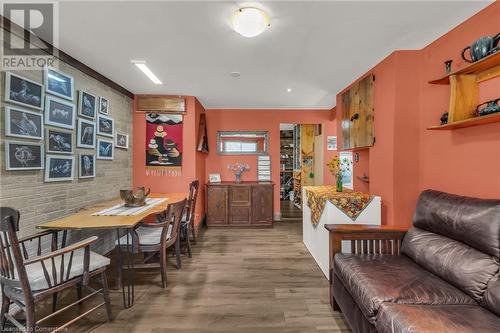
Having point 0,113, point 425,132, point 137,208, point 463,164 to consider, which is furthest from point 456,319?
point 0,113

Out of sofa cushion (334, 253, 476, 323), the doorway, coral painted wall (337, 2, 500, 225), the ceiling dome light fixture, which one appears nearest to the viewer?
sofa cushion (334, 253, 476, 323)

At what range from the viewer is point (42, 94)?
2.26 m

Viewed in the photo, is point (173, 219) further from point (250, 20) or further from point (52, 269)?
point (250, 20)

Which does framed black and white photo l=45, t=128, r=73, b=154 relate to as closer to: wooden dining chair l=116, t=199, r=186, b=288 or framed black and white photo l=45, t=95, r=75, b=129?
framed black and white photo l=45, t=95, r=75, b=129

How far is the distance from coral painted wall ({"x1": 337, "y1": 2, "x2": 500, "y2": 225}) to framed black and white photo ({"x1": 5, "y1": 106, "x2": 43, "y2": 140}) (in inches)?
137

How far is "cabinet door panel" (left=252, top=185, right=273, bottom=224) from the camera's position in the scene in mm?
4613

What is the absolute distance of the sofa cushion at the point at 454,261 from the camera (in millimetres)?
1420

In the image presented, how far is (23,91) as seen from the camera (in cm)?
208

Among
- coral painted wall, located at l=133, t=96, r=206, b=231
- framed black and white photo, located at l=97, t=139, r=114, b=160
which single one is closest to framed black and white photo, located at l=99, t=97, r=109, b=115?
framed black and white photo, located at l=97, t=139, r=114, b=160

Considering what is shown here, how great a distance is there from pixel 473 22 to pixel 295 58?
148cm

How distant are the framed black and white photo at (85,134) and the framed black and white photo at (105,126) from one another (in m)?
0.15

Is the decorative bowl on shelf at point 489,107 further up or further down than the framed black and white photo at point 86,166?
further up

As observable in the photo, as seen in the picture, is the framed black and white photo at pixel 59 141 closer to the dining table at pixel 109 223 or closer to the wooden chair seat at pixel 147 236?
the dining table at pixel 109 223

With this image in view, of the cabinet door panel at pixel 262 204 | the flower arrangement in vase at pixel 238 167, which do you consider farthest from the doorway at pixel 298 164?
the flower arrangement in vase at pixel 238 167
